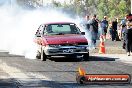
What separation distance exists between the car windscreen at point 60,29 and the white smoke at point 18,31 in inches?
59.2

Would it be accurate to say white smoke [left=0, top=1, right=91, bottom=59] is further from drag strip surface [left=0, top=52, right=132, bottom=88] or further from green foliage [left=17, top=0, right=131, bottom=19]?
green foliage [left=17, top=0, right=131, bottom=19]

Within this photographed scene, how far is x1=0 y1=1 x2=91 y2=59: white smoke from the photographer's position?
25.5m

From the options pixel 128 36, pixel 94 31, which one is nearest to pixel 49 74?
pixel 128 36

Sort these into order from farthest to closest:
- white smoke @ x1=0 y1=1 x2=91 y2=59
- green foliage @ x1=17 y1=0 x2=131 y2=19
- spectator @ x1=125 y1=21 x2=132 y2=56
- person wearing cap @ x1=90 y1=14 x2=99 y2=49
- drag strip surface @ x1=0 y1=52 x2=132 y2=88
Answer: green foliage @ x1=17 y1=0 x2=131 y2=19, person wearing cap @ x1=90 y1=14 x2=99 y2=49, white smoke @ x1=0 y1=1 x2=91 y2=59, spectator @ x1=125 y1=21 x2=132 y2=56, drag strip surface @ x1=0 y1=52 x2=132 y2=88

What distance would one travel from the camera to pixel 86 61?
21.0 meters

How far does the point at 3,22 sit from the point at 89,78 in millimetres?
33492

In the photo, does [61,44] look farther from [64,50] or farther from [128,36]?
[128,36]

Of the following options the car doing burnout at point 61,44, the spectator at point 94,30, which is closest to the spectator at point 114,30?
the spectator at point 94,30

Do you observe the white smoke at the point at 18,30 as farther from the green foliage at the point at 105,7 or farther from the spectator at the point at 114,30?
the green foliage at the point at 105,7

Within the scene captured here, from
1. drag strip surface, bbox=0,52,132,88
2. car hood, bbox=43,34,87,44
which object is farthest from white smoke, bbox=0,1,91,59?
drag strip surface, bbox=0,52,132,88

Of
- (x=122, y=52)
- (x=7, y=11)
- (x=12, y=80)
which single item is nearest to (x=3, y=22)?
(x=7, y=11)

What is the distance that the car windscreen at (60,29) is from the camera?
2163cm

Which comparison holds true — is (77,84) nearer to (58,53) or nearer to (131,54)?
(58,53)

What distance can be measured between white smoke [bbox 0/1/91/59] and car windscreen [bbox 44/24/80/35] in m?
1.50
